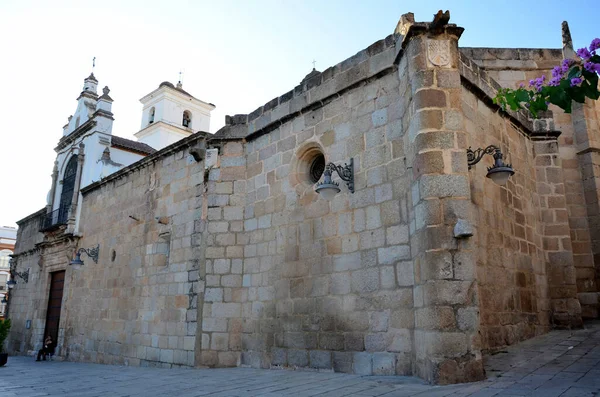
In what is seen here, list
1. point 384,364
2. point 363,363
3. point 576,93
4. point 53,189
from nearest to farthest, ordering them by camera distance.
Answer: point 576,93 → point 384,364 → point 363,363 → point 53,189

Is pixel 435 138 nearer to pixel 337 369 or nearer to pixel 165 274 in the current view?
pixel 337 369

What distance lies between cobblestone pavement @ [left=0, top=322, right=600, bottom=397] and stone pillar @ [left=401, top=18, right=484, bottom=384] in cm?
34

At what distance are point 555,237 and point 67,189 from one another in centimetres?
1629

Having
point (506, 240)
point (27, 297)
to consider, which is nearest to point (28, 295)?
point (27, 297)

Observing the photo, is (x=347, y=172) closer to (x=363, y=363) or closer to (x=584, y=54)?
(x=363, y=363)

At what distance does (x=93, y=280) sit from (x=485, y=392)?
36.9 ft

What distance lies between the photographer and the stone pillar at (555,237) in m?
8.03

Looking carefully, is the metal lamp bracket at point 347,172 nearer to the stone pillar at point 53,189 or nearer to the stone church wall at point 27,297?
the stone church wall at point 27,297

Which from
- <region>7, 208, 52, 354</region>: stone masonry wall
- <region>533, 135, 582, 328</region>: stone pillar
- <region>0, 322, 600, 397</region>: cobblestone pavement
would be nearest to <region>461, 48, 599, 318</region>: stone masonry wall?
<region>533, 135, 582, 328</region>: stone pillar

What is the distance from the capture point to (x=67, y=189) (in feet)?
57.7

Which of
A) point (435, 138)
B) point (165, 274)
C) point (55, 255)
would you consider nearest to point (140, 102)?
point (55, 255)

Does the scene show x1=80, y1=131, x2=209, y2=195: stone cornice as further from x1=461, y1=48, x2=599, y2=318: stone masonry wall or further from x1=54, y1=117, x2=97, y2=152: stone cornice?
x1=461, y1=48, x2=599, y2=318: stone masonry wall

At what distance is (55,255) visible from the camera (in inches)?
640

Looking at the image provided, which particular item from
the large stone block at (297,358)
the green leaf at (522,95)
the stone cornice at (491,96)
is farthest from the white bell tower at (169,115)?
the green leaf at (522,95)
